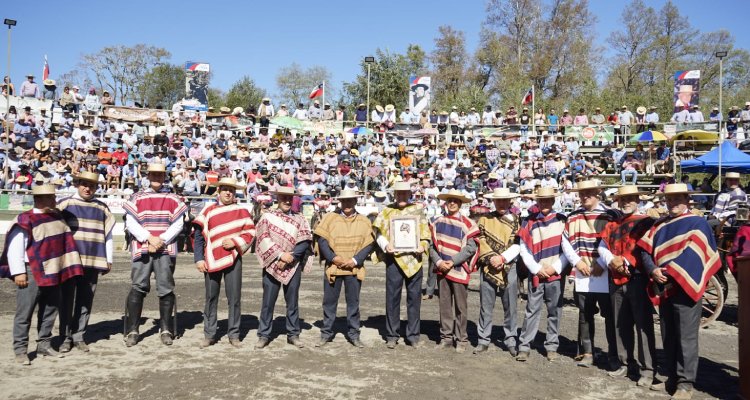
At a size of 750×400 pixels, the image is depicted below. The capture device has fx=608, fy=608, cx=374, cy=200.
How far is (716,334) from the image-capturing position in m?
9.15

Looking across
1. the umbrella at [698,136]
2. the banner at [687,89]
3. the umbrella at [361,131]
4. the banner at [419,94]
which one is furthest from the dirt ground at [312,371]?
the banner at [419,94]

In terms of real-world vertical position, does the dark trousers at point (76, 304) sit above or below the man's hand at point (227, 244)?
below

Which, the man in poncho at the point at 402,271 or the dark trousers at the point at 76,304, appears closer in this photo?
the dark trousers at the point at 76,304

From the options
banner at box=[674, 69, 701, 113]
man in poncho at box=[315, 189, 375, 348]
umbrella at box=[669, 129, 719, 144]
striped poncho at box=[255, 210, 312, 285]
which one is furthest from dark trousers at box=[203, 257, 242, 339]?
banner at box=[674, 69, 701, 113]

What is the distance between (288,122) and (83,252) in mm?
22334

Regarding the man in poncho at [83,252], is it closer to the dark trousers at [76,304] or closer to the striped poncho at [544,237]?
the dark trousers at [76,304]

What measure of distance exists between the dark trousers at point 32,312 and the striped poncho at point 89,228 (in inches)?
21.6

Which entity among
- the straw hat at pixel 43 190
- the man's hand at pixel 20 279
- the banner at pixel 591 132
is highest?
the banner at pixel 591 132

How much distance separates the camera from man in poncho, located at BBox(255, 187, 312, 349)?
802 centimetres

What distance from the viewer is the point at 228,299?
26.2 ft

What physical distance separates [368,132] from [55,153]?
44.5 ft

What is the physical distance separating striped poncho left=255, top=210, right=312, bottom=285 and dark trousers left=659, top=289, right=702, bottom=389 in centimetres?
453

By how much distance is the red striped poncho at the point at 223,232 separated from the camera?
312 inches

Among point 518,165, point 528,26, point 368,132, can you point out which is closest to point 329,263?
point 518,165
